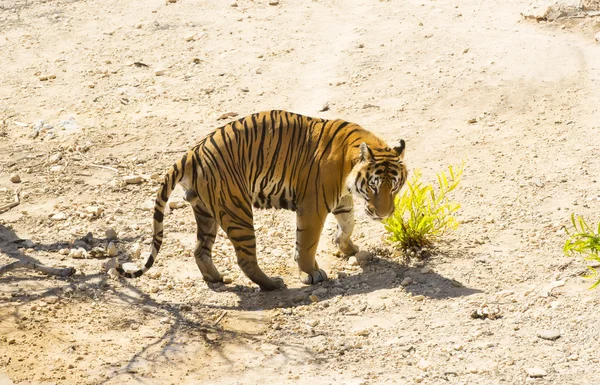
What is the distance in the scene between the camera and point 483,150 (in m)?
8.31

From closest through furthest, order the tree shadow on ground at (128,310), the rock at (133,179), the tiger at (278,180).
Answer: the tree shadow on ground at (128,310), the tiger at (278,180), the rock at (133,179)

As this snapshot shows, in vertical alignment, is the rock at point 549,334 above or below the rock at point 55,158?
above

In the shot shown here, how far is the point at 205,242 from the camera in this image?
Answer: 671 cm

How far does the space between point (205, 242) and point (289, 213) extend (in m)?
1.41

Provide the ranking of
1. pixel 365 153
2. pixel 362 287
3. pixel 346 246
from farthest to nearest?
pixel 346 246, pixel 362 287, pixel 365 153

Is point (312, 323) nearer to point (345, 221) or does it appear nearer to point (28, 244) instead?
point (345, 221)

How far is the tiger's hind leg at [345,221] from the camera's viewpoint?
685 cm

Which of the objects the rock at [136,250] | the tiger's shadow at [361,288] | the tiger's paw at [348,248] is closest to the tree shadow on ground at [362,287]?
the tiger's shadow at [361,288]

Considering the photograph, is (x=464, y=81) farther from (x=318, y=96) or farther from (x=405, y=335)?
(x=405, y=335)

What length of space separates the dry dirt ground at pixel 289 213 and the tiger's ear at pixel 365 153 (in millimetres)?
951

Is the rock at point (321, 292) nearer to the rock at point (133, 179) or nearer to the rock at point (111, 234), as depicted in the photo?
the rock at point (111, 234)

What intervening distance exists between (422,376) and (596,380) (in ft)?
3.16

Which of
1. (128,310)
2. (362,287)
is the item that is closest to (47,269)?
(128,310)

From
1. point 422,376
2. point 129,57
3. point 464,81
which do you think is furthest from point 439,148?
point 129,57
